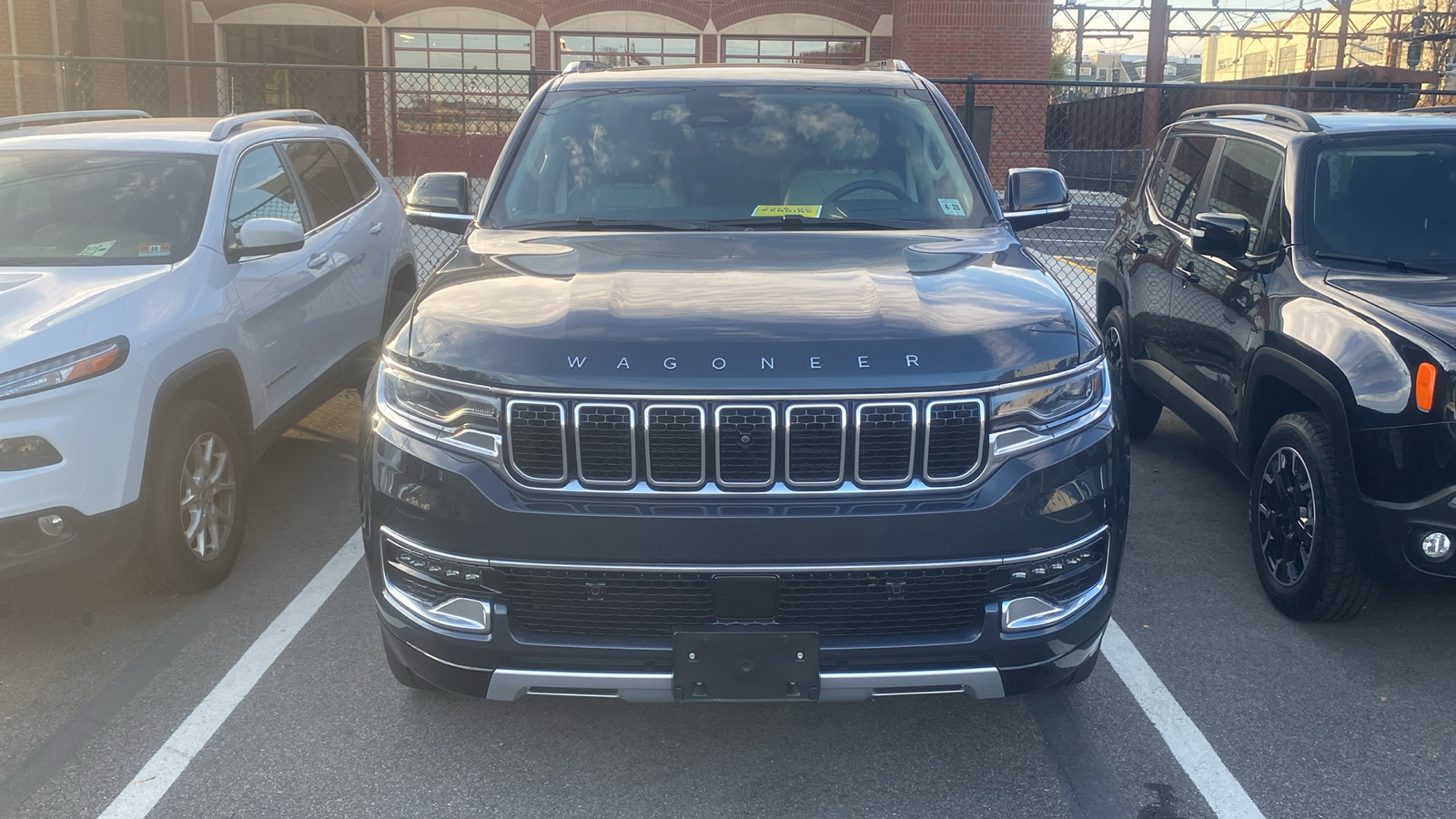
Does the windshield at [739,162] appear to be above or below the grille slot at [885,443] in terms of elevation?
above

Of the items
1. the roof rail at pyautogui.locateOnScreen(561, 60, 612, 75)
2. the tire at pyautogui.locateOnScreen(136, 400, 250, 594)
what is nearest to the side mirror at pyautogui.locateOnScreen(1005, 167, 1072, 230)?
the roof rail at pyautogui.locateOnScreen(561, 60, 612, 75)

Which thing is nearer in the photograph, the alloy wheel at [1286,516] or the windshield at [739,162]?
the windshield at [739,162]

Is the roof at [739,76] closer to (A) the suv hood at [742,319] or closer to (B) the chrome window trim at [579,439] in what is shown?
(A) the suv hood at [742,319]

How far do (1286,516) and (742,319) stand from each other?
2547 mm

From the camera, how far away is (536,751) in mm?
3439

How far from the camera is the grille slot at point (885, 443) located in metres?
2.81

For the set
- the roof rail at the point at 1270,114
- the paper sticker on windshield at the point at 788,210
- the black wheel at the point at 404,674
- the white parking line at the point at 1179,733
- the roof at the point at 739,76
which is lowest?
the white parking line at the point at 1179,733

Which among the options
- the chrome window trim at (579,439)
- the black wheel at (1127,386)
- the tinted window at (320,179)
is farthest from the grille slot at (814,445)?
the black wheel at (1127,386)

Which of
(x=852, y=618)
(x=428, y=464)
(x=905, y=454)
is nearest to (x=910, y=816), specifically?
(x=852, y=618)

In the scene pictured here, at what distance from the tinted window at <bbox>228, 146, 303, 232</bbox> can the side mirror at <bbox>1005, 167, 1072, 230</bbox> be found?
119 inches

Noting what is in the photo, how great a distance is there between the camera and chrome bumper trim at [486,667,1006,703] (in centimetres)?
286

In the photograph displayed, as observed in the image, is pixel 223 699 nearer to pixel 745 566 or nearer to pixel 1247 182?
pixel 745 566

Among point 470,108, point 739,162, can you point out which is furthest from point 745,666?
point 470,108

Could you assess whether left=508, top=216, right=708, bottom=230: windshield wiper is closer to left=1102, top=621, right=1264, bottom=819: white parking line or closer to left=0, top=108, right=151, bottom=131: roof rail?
left=1102, top=621, right=1264, bottom=819: white parking line
